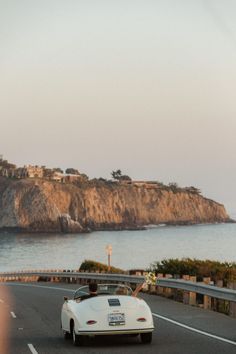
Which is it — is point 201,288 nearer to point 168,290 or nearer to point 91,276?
point 168,290

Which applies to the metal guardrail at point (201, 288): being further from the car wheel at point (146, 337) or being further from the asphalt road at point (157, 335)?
the car wheel at point (146, 337)

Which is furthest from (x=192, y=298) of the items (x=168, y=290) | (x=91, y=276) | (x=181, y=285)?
(x=91, y=276)

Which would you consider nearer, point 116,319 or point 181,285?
point 116,319

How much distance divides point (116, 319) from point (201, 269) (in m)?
16.3

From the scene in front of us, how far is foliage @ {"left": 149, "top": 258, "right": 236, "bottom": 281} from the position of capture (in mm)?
27438

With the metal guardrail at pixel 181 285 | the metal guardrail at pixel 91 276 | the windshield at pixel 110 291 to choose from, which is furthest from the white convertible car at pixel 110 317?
the metal guardrail at pixel 91 276

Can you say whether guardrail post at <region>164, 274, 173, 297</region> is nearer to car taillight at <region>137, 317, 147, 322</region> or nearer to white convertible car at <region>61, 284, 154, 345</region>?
white convertible car at <region>61, 284, 154, 345</region>

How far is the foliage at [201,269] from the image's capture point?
27.4m

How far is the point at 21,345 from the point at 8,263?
114466mm

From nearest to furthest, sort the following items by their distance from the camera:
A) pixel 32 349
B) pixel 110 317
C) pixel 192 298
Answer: pixel 32 349 → pixel 110 317 → pixel 192 298

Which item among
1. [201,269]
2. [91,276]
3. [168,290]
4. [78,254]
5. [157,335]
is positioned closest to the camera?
[157,335]

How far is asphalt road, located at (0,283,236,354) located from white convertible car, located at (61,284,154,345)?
282 millimetres

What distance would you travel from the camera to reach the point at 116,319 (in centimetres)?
1373

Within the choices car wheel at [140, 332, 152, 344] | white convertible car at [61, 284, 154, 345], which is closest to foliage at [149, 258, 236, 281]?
car wheel at [140, 332, 152, 344]
